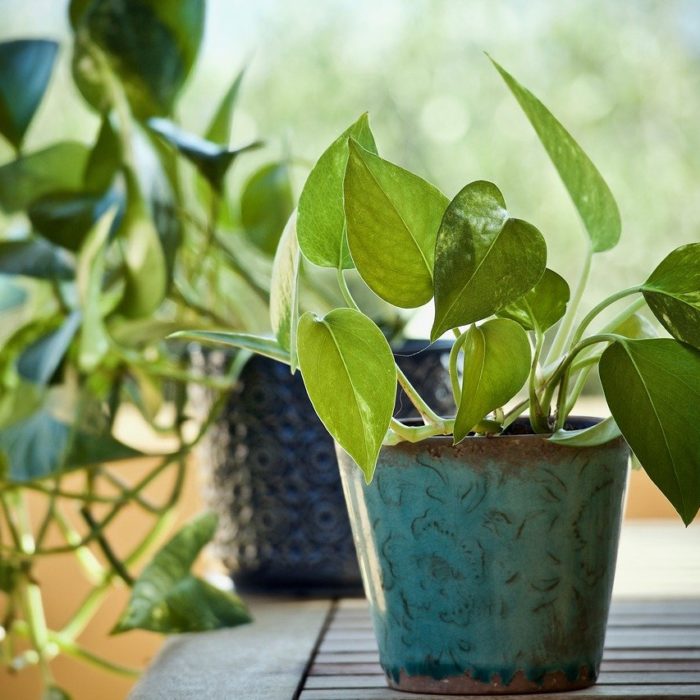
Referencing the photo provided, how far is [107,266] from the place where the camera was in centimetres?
85

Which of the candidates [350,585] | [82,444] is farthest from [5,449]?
[350,585]

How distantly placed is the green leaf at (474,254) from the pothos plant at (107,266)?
361 millimetres

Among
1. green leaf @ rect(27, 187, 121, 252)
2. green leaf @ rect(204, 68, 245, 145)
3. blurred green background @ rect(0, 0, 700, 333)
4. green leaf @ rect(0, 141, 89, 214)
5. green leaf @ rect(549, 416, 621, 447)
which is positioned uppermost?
blurred green background @ rect(0, 0, 700, 333)

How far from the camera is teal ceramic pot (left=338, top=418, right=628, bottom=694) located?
1.39ft

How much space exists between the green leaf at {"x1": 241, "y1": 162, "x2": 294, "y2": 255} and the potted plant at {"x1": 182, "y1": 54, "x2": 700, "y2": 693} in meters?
0.39

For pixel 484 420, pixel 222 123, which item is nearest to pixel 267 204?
pixel 222 123

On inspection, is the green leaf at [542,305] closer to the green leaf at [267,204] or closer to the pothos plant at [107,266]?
the pothos plant at [107,266]

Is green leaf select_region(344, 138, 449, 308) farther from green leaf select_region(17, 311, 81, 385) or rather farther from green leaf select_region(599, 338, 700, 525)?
green leaf select_region(17, 311, 81, 385)

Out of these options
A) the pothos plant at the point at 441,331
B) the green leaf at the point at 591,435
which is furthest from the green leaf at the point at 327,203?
the green leaf at the point at 591,435

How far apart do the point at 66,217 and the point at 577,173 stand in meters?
0.45

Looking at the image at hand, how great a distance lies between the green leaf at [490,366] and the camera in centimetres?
39

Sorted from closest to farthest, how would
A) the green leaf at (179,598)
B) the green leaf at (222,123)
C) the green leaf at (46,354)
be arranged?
the green leaf at (179,598), the green leaf at (46,354), the green leaf at (222,123)

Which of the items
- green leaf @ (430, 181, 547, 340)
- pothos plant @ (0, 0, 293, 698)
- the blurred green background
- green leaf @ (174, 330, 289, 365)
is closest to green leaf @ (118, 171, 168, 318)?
pothos plant @ (0, 0, 293, 698)

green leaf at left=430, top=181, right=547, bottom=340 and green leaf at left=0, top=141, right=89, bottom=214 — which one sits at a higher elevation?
green leaf at left=0, top=141, right=89, bottom=214
